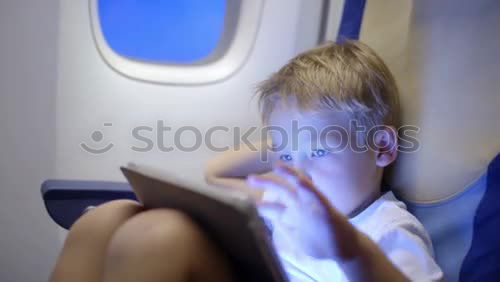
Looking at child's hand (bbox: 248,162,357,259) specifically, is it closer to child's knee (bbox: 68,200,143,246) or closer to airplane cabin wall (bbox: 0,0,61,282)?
child's knee (bbox: 68,200,143,246)

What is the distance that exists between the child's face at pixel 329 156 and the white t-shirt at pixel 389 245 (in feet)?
0.14

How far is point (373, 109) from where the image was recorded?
83 cm

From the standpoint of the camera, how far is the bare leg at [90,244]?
65 cm

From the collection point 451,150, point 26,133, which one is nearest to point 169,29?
point 26,133

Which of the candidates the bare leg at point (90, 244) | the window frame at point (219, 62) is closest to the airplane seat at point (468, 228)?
the bare leg at point (90, 244)

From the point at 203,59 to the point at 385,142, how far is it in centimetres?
67

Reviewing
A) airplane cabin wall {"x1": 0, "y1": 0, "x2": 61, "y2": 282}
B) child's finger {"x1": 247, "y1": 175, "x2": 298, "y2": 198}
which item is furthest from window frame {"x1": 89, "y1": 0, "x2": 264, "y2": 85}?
child's finger {"x1": 247, "y1": 175, "x2": 298, "y2": 198}

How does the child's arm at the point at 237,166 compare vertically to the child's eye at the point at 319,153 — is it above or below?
below

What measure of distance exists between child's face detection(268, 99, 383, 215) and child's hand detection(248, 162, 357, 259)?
0.27 m

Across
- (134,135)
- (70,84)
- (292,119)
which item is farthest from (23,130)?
(292,119)

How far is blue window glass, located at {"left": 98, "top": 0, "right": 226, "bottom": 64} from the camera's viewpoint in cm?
132

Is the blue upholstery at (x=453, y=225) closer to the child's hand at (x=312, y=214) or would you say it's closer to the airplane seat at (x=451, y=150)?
the airplane seat at (x=451, y=150)

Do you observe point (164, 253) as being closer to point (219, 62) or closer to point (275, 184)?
point (275, 184)

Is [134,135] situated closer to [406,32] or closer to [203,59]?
[203,59]
